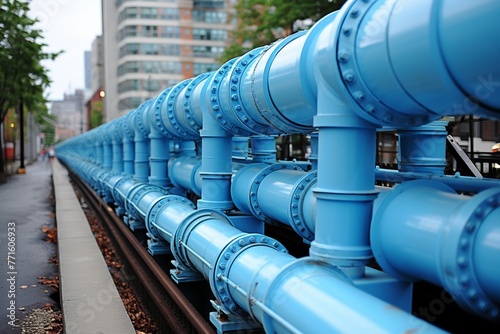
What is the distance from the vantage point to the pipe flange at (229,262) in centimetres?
373

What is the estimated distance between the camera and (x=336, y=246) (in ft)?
10.1

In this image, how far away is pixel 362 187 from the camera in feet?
10.0

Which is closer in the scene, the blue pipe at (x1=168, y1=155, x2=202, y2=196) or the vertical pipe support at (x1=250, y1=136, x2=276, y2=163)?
the vertical pipe support at (x1=250, y1=136, x2=276, y2=163)

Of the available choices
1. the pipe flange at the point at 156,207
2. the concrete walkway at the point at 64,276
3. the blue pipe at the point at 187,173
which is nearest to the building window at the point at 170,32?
the concrete walkway at the point at 64,276

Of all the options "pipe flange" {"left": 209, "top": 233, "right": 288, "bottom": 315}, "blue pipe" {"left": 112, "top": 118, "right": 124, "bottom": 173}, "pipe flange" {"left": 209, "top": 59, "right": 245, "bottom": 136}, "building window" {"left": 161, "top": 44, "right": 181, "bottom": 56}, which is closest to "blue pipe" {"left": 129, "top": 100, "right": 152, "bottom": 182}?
"blue pipe" {"left": 112, "top": 118, "right": 124, "bottom": 173}

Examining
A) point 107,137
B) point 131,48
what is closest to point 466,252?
point 107,137

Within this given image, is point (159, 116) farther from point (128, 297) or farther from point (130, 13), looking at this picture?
point (130, 13)

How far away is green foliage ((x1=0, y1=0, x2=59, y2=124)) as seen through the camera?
84.0 feet

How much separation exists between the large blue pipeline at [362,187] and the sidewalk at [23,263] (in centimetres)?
248

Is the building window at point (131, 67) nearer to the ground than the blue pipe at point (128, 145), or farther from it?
farther from it

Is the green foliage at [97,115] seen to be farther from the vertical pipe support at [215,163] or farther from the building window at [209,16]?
the vertical pipe support at [215,163]

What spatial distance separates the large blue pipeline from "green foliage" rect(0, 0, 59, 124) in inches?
881

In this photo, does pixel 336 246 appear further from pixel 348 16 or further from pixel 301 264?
pixel 348 16

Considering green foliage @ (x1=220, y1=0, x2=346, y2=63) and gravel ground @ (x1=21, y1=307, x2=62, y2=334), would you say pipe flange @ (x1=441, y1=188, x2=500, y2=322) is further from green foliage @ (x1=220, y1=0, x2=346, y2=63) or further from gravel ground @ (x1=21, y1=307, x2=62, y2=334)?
green foliage @ (x1=220, y1=0, x2=346, y2=63)
